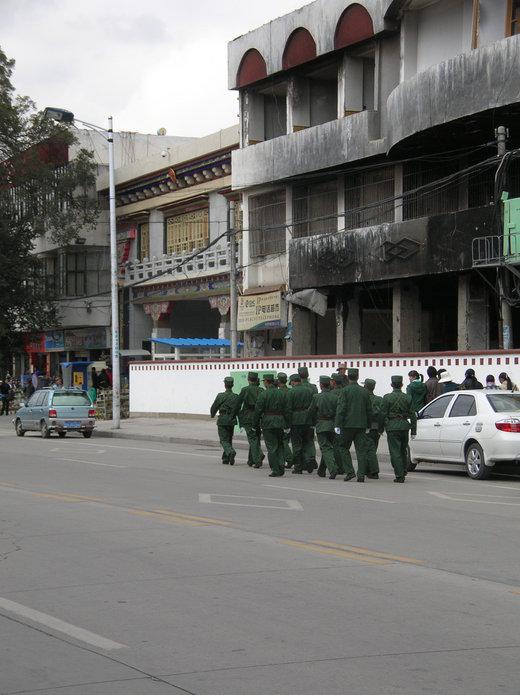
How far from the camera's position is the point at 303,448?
20578mm

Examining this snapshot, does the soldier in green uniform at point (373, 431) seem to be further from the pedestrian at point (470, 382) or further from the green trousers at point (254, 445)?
the pedestrian at point (470, 382)

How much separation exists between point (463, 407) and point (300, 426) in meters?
2.89

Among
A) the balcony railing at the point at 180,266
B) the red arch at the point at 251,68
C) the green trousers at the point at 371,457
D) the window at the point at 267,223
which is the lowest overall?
the green trousers at the point at 371,457

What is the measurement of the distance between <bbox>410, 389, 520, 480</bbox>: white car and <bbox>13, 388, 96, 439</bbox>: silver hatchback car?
560 inches

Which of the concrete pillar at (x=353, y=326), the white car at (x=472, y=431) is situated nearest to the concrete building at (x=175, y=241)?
the concrete pillar at (x=353, y=326)

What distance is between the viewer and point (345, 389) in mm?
18625

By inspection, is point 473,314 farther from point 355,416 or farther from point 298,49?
point 355,416

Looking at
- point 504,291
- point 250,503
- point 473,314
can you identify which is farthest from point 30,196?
point 250,503

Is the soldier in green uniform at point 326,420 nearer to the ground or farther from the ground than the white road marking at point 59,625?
farther from the ground

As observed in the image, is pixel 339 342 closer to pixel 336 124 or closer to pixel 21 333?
pixel 336 124

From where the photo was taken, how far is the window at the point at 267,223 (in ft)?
126

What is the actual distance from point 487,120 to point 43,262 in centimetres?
2977

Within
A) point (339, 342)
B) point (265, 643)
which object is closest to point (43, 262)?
point (339, 342)

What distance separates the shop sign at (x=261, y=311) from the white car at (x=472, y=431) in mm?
17478
